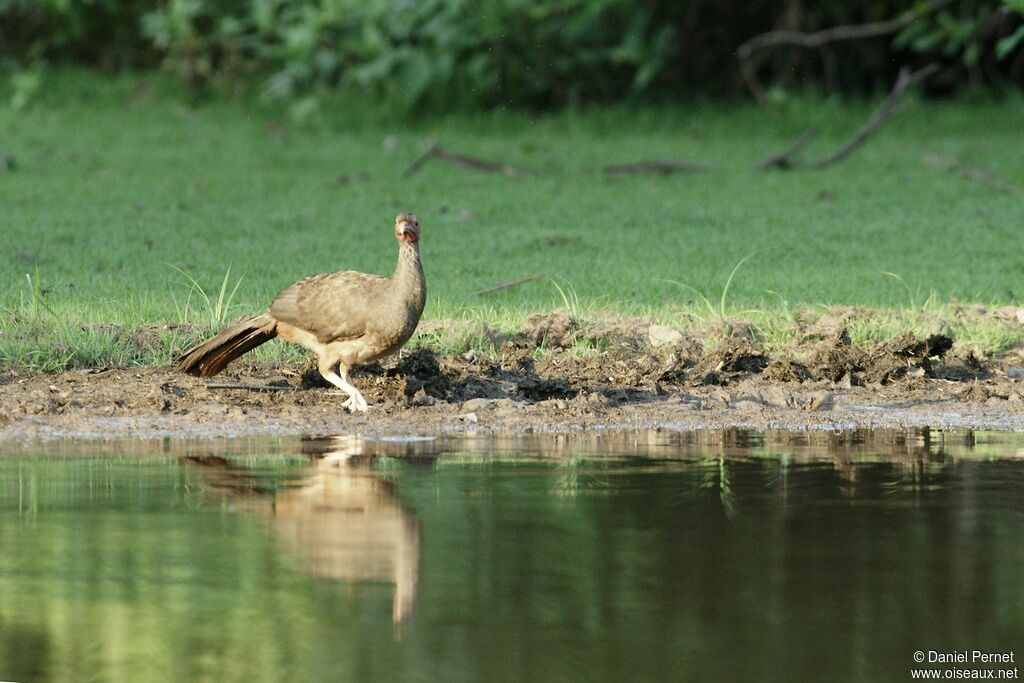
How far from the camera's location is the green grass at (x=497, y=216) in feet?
34.5

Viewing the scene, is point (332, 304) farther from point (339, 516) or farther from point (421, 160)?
point (421, 160)

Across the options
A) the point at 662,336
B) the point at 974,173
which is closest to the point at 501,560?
the point at 662,336

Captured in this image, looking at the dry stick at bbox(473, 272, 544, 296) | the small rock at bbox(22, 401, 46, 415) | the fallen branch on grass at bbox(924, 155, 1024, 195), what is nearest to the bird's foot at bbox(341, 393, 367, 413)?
the small rock at bbox(22, 401, 46, 415)

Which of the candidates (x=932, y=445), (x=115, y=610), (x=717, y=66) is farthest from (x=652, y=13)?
(x=115, y=610)

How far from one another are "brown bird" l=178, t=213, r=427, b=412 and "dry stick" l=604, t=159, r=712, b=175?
7.65 m

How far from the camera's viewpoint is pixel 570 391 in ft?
29.4

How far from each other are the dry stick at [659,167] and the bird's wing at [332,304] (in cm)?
767

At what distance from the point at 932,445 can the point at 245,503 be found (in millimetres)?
3221

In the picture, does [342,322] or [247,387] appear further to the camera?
[247,387]

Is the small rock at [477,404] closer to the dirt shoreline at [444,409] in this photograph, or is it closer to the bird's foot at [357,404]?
the dirt shoreline at [444,409]

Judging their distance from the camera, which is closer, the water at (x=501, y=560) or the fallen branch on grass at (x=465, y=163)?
the water at (x=501, y=560)

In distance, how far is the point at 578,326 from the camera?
9891 mm

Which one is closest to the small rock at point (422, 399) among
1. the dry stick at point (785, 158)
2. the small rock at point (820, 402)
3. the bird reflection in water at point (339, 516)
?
the bird reflection in water at point (339, 516)

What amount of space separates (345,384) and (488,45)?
9.88 metres
